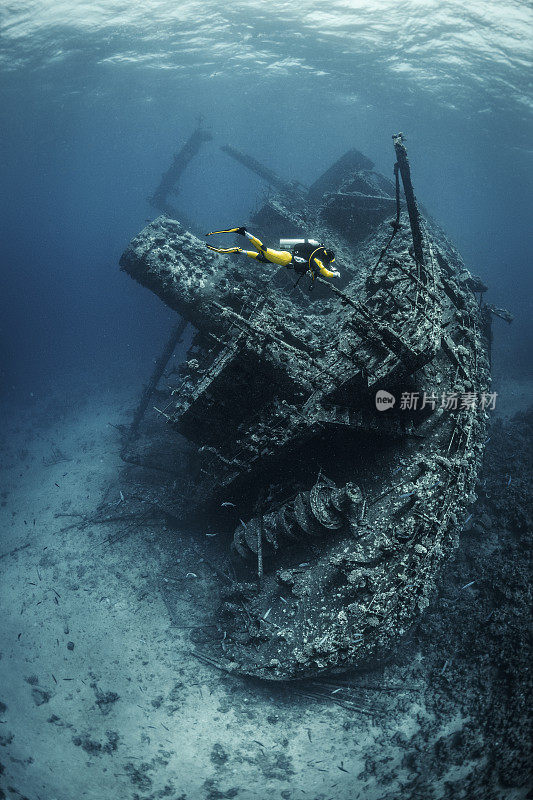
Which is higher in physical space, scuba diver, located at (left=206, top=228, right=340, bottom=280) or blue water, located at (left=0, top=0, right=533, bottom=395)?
blue water, located at (left=0, top=0, right=533, bottom=395)

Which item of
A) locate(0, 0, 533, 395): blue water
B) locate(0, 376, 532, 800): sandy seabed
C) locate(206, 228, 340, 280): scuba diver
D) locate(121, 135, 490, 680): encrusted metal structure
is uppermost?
locate(0, 0, 533, 395): blue water

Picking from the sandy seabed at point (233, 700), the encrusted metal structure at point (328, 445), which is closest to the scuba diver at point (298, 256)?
the encrusted metal structure at point (328, 445)

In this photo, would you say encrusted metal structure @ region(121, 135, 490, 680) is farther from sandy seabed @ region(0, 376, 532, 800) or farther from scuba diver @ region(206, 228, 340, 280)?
sandy seabed @ region(0, 376, 532, 800)

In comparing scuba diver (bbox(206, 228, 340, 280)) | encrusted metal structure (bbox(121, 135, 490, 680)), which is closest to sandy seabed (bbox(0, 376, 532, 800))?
encrusted metal structure (bbox(121, 135, 490, 680))

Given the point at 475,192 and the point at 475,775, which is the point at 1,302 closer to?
the point at 475,775

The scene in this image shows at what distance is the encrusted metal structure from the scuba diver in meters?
0.78

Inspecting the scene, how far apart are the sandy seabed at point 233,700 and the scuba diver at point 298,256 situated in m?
7.94

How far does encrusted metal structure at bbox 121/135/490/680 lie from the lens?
544 centimetres

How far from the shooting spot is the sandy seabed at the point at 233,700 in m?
5.94

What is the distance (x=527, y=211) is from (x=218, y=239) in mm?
129074

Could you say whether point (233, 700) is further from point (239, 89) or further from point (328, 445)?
point (239, 89)

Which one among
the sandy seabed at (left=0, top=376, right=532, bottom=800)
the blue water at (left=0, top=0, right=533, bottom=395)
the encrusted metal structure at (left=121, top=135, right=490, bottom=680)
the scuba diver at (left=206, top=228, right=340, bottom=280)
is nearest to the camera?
the scuba diver at (left=206, top=228, right=340, bottom=280)

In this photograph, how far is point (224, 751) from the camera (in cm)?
621

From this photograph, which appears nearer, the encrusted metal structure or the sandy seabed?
the encrusted metal structure
